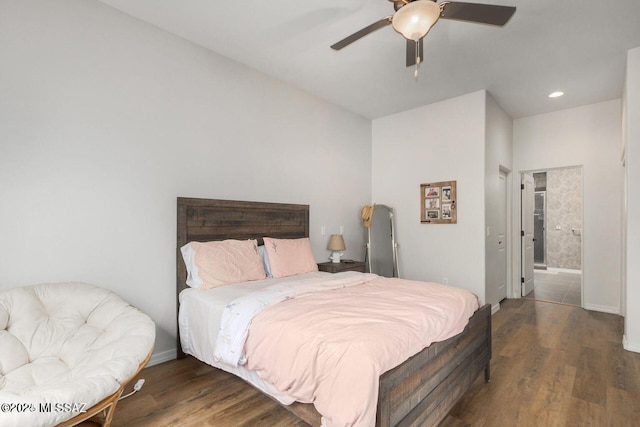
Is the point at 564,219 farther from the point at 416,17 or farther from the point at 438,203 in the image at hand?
the point at 416,17

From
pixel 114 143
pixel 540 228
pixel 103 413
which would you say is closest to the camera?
pixel 103 413

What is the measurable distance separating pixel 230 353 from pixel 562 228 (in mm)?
8633

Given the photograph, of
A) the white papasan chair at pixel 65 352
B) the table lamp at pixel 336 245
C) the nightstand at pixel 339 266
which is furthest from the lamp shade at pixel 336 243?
the white papasan chair at pixel 65 352

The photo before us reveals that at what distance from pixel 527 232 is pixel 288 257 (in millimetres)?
4462

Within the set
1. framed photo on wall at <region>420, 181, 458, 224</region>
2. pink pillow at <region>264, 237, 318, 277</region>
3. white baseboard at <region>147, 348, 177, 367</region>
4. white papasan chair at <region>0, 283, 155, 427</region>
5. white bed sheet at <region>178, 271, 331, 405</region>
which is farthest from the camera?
framed photo on wall at <region>420, 181, 458, 224</region>

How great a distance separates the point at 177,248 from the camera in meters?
2.83


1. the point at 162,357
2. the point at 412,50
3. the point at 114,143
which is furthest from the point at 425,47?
the point at 162,357

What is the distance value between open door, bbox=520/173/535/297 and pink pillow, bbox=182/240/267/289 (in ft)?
14.9

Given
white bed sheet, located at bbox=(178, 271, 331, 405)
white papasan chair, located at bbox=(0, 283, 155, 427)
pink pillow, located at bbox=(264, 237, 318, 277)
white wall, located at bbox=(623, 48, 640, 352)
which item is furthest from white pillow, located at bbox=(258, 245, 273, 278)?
white wall, located at bbox=(623, 48, 640, 352)

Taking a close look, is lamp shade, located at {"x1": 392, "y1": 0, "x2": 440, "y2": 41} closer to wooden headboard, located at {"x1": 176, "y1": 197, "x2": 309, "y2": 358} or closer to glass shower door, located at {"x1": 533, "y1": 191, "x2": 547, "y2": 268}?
wooden headboard, located at {"x1": 176, "y1": 197, "x2": 309, "y2": 358}

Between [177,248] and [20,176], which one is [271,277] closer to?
[177,248]

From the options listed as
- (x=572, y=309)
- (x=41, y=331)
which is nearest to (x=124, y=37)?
(x=41, y=331)

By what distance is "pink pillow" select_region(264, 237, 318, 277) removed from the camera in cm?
324

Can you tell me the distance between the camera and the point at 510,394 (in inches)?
89.0
